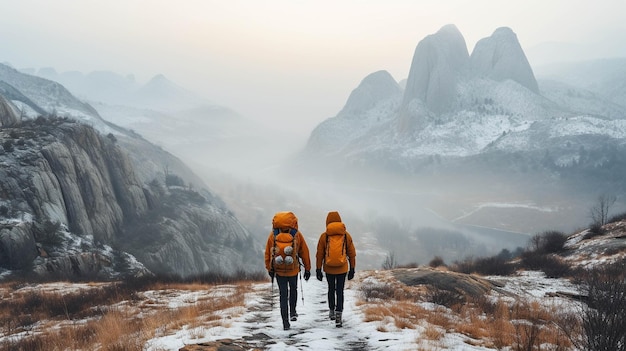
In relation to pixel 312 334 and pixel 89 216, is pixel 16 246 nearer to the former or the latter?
pixel 89 216

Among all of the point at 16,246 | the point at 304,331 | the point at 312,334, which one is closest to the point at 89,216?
the point at 16,246

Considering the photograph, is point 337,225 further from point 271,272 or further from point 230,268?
point 230,268

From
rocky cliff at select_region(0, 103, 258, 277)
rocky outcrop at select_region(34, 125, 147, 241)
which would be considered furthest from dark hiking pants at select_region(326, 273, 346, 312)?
rocky outcrop at select_region(34, 125, 147, 241)

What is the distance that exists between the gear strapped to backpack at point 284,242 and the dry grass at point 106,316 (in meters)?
2.16

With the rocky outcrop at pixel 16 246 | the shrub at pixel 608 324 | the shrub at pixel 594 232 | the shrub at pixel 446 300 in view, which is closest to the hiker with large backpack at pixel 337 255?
the shrub at pixel 608 324

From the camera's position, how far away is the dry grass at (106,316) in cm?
819

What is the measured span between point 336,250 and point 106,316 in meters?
7.58

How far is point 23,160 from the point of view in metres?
45.4

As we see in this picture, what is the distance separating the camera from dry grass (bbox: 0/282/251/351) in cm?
819

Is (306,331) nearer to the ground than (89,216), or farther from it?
nearer to the ground

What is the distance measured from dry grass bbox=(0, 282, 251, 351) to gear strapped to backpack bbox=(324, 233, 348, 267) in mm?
3192

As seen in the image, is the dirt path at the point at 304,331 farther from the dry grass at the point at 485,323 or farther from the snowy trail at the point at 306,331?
the dry grass at the point at 485,323

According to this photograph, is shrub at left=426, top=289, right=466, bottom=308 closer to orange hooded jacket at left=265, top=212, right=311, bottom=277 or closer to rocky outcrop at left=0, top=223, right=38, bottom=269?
orange hooded jacket at left=265, top=212, right=311, bottom=277

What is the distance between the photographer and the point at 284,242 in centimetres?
923
